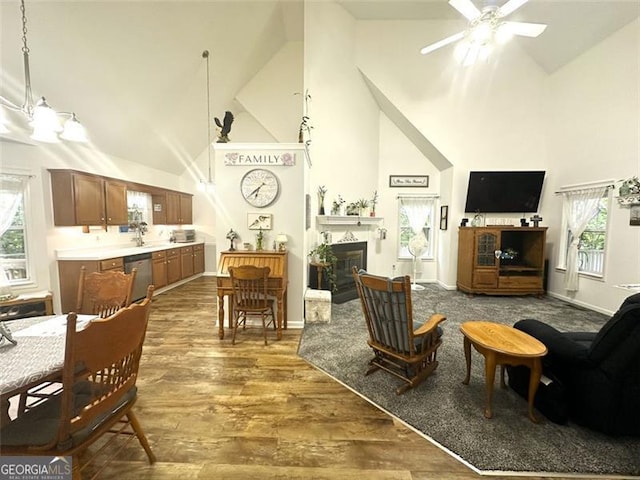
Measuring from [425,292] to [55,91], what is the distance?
269 inches

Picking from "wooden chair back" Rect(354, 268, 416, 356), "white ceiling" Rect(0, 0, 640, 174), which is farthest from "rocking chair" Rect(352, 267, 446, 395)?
"white ceiling" Rect(0, 0, 640, 174)

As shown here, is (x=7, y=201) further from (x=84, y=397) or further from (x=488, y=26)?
(x=488, y=26)

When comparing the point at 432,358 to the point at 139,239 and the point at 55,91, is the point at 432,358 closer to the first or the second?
the point at 55,91

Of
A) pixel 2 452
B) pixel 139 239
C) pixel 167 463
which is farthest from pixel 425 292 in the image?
pixel 139 239


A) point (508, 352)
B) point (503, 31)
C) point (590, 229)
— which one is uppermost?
point (503, 31)

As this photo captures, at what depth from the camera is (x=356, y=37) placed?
5586 millimetres

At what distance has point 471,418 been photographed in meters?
1.97

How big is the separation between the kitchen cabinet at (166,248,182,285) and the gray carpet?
3777 mm

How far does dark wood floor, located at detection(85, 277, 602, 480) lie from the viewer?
158cm

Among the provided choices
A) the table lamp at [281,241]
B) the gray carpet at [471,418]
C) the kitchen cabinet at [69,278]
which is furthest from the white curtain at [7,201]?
the gray carpet at [471,418]

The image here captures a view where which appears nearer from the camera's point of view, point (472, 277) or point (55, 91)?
point (55, 91)

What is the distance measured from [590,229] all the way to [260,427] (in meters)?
6.03

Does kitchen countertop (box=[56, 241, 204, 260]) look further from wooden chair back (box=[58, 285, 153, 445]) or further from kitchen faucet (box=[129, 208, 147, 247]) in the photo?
wooden chair back (box=[58, 285, 153, 445])

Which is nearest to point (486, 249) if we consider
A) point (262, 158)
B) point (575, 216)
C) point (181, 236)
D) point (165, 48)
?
point (575, 216)
